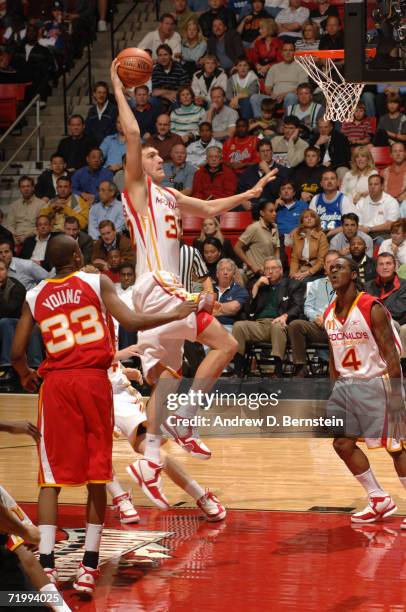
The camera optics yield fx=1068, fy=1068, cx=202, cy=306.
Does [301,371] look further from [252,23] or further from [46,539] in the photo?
[252,23]

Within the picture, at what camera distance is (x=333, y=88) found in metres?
9.87

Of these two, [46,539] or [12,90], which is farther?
[12,90]

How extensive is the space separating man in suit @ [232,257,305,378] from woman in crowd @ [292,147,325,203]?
169 cm

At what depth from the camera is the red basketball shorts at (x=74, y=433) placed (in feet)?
17.1

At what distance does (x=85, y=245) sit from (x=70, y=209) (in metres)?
1.21

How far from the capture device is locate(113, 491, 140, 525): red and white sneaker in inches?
265

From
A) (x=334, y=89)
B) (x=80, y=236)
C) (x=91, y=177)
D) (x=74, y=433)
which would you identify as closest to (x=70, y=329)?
(x=74, y=433)

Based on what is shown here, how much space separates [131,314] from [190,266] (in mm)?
5326

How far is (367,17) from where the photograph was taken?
268 inches

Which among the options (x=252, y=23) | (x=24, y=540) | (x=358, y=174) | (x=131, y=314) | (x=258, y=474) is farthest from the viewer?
(x=252, y=23)

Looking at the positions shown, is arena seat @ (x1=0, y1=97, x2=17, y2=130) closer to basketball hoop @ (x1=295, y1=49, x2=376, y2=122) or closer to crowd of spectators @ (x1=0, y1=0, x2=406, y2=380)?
crowd of spectators @ (x1=0, y1=0, x2=406, y2=380)

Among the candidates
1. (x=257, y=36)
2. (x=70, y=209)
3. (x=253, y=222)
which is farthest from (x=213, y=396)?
(x=257, y=36)

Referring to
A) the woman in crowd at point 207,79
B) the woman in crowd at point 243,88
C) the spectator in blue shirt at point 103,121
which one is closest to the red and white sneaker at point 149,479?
the woman in crowd at point 243,88

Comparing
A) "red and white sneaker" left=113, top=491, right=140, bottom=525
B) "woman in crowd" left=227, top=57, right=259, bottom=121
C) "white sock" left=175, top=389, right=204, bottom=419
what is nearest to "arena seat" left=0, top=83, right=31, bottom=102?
"woman in crowd" left=227, top=57, right=259, bottom=121
